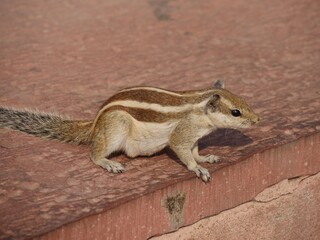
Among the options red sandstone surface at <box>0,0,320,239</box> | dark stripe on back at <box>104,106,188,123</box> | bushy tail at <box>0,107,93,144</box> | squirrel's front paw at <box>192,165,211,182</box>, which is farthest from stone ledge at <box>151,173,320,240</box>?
bushy tail at <box>0,107,93,144</box>

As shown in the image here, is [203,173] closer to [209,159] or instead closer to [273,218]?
[209,159]

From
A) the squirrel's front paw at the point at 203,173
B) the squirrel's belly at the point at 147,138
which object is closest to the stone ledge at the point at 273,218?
the squirrel's front paw at the point at 203,173

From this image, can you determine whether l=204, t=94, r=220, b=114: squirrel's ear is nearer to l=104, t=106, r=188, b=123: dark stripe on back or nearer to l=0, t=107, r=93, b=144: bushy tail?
l=104, t=106, r=188, b=123: dark stripe on back

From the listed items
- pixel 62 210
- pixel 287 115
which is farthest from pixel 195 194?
pixel 287 115

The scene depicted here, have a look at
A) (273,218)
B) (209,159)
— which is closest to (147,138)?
(209,159)

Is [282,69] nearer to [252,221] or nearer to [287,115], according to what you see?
[287,115]

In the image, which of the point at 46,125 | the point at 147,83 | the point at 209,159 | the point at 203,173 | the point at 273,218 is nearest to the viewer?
the point at 203,173

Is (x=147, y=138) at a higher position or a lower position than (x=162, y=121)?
lower
